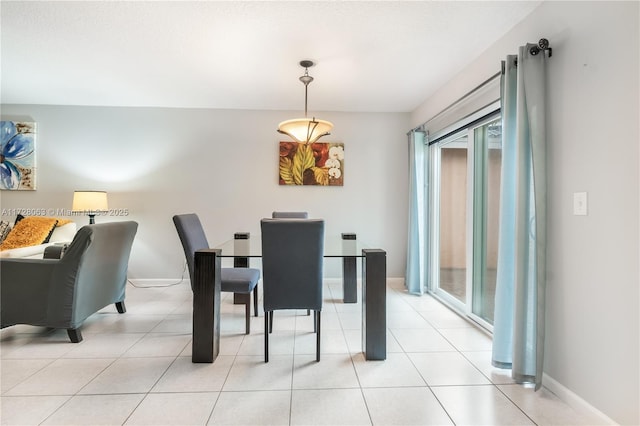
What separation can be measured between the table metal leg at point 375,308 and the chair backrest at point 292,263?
0.34 m

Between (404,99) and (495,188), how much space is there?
163 centimetres

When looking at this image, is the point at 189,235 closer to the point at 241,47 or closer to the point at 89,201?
the point at 241,47

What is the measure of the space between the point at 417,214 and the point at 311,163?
1522 mm

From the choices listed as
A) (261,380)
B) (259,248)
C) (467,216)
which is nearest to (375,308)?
(261,380)

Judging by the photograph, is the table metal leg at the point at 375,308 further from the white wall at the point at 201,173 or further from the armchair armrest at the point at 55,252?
the armchair armrest at the point at 55,252

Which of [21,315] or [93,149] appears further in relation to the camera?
[93,149]

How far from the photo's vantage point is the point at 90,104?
13.1 feet

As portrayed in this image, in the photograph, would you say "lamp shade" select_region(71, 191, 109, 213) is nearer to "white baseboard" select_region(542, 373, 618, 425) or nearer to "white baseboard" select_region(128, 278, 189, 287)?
"white baseboard" select_region(128, 278, 189, 287)

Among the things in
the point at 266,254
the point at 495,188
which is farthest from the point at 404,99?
the point at 266,254

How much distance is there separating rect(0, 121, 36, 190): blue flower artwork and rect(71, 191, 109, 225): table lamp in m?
0.98

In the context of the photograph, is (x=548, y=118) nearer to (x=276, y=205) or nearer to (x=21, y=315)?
(x=276, y=205)

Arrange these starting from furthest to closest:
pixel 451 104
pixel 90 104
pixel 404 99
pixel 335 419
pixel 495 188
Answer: pixel 90 104, pixel 404 99, pixel 451 104, pixel 495 188, pixel 335 419

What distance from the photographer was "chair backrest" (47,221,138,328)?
7.63 ft

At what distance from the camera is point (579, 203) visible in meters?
1.62
